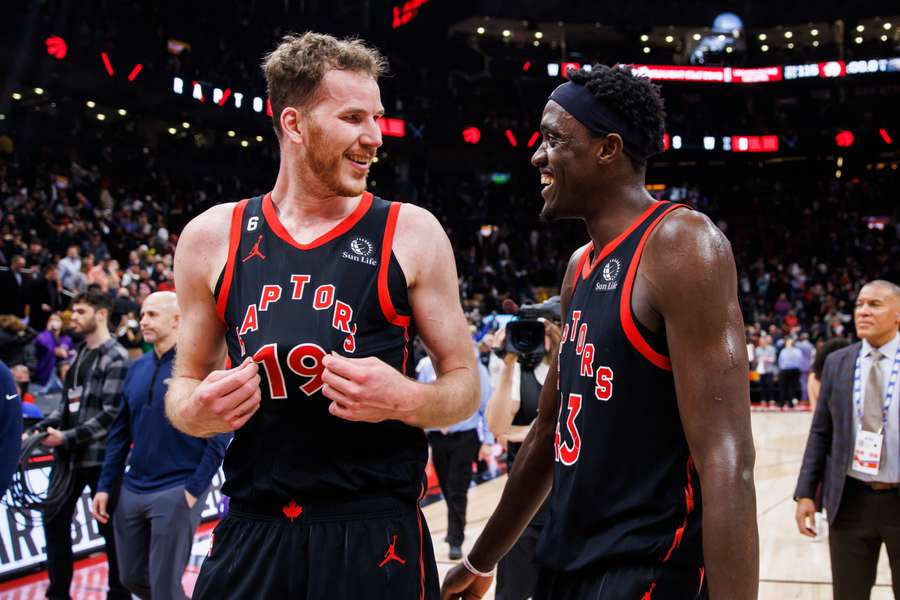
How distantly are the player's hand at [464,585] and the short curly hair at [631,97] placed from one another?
125 centimetres

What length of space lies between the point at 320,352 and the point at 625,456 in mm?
774

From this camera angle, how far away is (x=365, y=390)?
6.98ft

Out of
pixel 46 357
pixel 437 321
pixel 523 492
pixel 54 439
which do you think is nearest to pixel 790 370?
pixel 46 357

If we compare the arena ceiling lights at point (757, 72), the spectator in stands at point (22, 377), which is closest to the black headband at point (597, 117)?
the spectator in stands at point (22, 377)

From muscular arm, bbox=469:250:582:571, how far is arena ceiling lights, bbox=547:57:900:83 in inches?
1232

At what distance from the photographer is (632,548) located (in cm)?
214

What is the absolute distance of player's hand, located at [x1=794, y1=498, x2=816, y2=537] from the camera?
181 inches

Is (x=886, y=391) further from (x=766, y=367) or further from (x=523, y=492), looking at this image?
(x=766, y=367)

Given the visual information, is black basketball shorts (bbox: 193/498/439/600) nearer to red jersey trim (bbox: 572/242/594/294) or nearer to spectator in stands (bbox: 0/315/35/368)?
red jersey trim (bbox: 572/242/594/294)

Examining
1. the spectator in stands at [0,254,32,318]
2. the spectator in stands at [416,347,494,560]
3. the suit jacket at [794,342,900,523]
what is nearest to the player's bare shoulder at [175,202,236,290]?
the suit jacket at [794,342,900,523]

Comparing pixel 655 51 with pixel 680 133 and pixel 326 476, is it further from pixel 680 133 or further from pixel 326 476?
pixel 326 476

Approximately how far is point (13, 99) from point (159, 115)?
14.5 feet

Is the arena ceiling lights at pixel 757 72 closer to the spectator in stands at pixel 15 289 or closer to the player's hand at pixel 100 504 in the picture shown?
the spectator in stands at pixel 15 289

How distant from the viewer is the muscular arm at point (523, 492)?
2.60m
